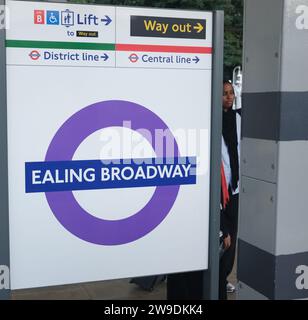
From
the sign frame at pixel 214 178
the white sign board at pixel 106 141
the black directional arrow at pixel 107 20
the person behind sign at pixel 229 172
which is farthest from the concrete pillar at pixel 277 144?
the person behind sign at pixel 229 172

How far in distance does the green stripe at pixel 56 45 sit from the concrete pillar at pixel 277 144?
727 mm

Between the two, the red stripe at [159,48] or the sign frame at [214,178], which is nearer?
the sign frame at [214,178]

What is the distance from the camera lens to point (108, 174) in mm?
2754

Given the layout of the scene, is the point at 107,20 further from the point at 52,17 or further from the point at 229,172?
the point at 229,172

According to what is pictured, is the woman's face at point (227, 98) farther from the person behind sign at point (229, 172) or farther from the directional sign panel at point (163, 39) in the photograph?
the directional sign panel at point (163, 39)

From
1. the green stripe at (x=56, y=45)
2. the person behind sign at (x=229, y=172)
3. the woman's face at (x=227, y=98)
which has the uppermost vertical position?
the green stripe at (x=56, y=45)

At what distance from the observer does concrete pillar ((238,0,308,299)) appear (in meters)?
2.48

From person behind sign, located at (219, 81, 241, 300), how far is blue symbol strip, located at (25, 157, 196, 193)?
114 centimetres

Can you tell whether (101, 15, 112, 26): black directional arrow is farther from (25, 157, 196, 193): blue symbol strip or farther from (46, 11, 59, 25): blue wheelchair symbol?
(25, 157, 196, 193): blue symbol strip

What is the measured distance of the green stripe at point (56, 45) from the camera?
252 cm

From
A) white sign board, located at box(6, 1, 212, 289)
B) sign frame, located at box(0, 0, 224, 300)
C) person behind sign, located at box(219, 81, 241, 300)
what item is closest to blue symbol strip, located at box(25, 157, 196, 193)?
white sign board, located at box(6, 1, 212, 289)
